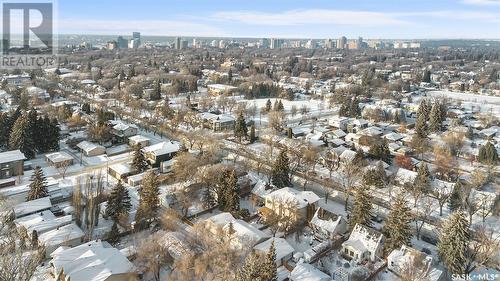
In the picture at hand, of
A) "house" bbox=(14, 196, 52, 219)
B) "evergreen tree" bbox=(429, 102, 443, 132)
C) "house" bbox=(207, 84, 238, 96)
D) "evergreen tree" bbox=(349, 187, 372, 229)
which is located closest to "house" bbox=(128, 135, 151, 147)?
"house" bbox=(14, 196, 52, 219)

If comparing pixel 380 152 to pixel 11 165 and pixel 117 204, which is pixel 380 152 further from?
pixel 11 165

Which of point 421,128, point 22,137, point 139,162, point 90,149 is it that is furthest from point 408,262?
point 22,137

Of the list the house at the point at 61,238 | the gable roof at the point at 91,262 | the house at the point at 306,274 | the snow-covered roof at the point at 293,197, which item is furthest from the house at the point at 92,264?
the snow-covered roof at the point at 293,197

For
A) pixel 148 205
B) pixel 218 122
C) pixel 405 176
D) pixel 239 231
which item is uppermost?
pixel 218 122

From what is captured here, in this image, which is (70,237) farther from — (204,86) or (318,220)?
(204,86)

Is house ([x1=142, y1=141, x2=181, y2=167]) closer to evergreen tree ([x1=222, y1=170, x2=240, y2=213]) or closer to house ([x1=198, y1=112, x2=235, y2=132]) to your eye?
house ([x1=198, y1=112, x2=235, y2=132])

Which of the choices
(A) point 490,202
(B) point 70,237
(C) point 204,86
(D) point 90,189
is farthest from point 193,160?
(C) point 204,86
